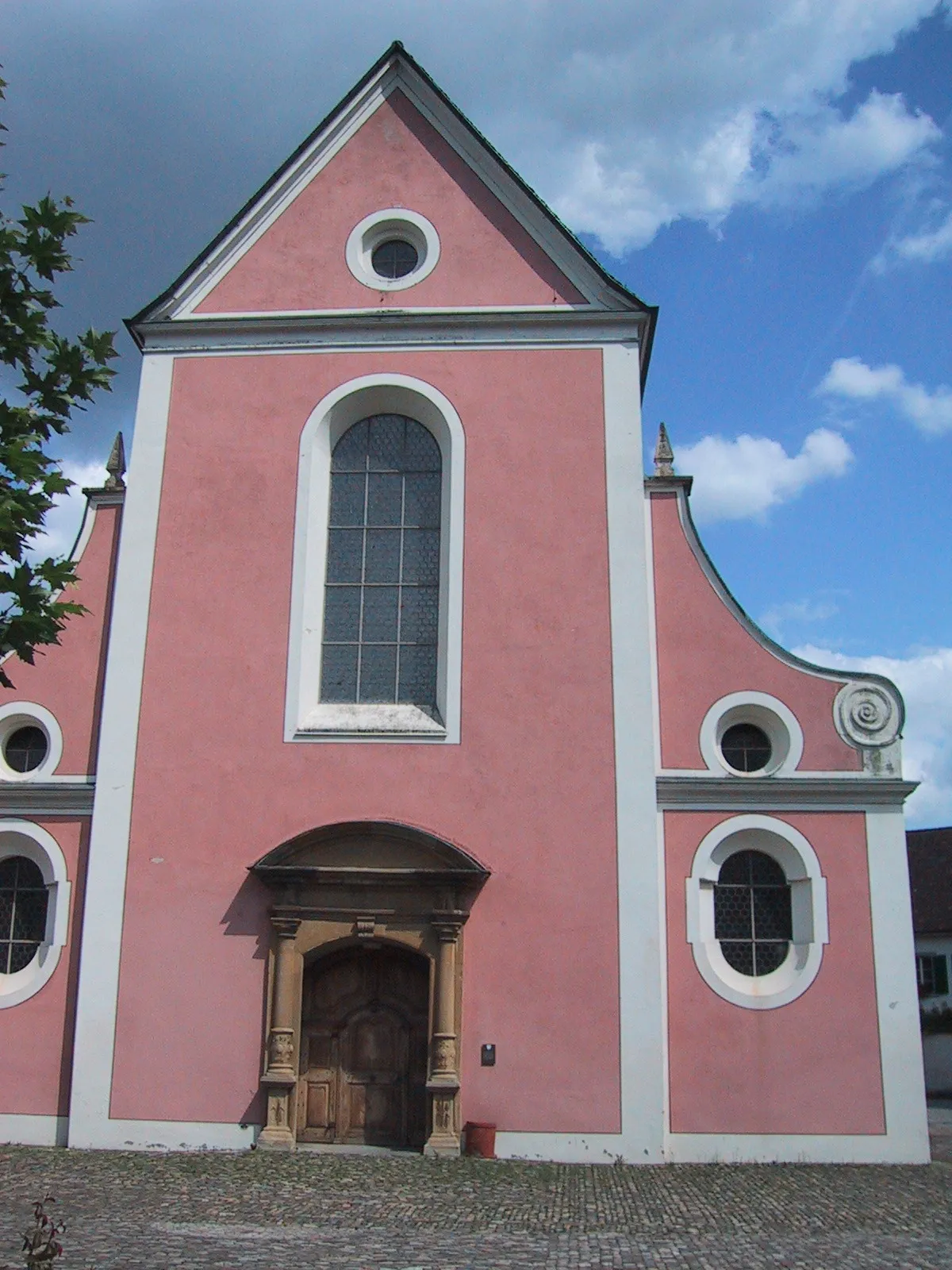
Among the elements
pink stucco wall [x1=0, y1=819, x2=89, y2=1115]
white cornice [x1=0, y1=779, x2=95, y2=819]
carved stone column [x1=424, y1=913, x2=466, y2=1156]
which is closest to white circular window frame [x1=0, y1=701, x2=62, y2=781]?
white cornice [x1=0, y1=779, x2=95, y2=819]

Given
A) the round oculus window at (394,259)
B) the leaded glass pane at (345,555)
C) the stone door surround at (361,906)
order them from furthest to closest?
the round oculus window at (394,259) → the leaded glass pane at (345,555) → the stone door surround at (361,906)

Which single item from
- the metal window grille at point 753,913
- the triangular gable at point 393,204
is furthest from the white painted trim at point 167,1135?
the triangular gable at point 393,204

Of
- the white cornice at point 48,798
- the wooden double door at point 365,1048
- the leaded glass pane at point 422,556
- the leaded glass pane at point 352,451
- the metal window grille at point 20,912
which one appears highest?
the leaded glass pane at point 352,451

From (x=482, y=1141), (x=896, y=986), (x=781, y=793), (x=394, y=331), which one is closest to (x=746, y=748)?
(x=781, y=793)

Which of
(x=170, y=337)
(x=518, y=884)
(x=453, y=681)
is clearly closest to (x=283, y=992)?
(x=518, y=884)

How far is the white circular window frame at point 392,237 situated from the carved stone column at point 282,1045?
8.23m

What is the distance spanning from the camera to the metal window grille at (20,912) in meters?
14.4

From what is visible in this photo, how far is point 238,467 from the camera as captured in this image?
15469 mm

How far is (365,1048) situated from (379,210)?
10595mm

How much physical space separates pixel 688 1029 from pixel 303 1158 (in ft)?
14.1

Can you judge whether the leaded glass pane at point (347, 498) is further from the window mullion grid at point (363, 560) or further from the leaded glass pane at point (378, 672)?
the leaded glass pane at point (378, 672)

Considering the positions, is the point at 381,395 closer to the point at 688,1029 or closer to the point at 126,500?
the point at 126,500

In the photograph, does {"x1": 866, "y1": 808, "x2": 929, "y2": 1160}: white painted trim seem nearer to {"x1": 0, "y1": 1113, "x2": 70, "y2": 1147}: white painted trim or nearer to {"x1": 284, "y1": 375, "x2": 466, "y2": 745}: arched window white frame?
{"x1": 284, "y1": 375, "x2": 466, "y2": 745}: arched window white frame

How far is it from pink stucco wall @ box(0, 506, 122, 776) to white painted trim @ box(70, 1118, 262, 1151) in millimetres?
4006
